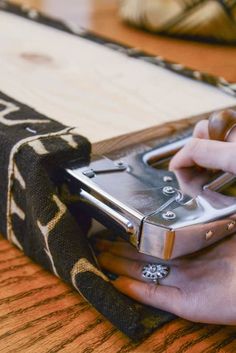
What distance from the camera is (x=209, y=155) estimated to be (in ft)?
1.45

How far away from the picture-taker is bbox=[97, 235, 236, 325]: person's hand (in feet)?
1.23

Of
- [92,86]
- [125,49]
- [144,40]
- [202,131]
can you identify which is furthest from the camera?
[144,40]

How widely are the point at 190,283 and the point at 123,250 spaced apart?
0.21ft

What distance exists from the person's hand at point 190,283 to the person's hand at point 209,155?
0.06 m

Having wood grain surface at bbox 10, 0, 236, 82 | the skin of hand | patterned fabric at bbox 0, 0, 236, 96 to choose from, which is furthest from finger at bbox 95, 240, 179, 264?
wood grain surface at bbox 10, 0, 236, 82

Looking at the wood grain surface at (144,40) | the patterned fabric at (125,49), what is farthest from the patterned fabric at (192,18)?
the patterned fabric at (125,49)

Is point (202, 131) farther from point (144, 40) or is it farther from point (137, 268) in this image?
point (144, 40)

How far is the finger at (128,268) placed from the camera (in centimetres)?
40

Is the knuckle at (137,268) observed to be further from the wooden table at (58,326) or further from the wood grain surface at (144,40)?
the wood grain surface at (144,40)

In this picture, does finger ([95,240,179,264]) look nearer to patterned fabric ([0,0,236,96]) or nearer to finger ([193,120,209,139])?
finger ([193,120,209,139])

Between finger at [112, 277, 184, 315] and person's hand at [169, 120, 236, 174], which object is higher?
person's hand at [169, 120, 236, 174]

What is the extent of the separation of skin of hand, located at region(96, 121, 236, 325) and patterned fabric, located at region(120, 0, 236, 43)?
0.57 metres

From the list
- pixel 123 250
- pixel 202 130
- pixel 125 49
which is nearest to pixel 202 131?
pixel 202 130

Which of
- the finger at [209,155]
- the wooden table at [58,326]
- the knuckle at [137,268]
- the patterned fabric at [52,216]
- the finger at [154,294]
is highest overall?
the finger at [209,155]
